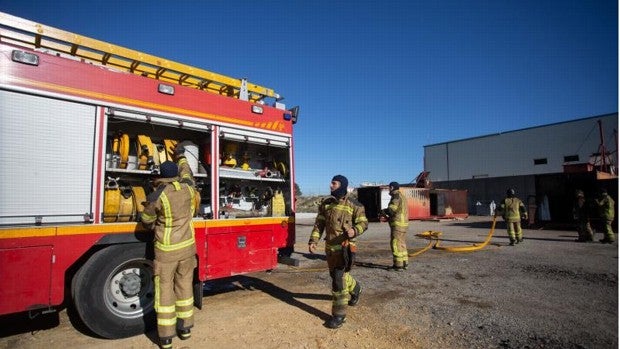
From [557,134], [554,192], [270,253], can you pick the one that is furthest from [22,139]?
[557,134]

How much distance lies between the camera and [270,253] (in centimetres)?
502

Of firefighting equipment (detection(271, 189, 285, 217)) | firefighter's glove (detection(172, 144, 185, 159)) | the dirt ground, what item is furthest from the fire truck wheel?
firefighting equipment (detection(271, 189, 285, 217))

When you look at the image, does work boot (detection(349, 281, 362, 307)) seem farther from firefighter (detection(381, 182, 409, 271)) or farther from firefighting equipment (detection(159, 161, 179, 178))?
firefighting equipment (detection(159, 161, 179, 178))

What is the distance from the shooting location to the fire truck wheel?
11.3ft

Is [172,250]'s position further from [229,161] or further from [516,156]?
[516,156]

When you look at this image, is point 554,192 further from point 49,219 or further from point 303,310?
point 49,219

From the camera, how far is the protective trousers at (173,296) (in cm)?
338

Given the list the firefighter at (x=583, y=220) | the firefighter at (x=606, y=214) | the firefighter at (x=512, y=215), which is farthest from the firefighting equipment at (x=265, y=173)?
the firefighter at (x=606, y=214)

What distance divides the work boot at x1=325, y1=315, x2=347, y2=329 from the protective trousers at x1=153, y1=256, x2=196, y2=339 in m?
1.42

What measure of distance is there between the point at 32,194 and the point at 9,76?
3.60 feet

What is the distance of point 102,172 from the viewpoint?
3754 millimetres

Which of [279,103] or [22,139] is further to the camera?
[279,103]

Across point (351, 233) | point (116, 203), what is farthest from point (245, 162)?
point (351, 233)

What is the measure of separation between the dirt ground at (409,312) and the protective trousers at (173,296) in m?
0.21
